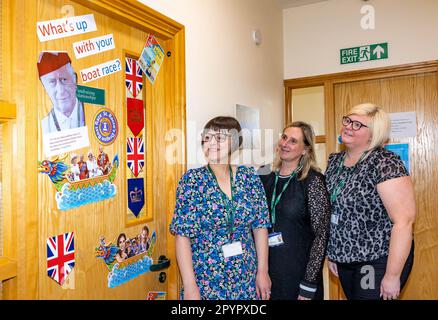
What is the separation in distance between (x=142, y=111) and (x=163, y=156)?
26 cm

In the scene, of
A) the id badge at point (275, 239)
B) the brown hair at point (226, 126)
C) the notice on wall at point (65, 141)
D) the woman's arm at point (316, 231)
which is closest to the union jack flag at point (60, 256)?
the notice on wall at point (65, 141)

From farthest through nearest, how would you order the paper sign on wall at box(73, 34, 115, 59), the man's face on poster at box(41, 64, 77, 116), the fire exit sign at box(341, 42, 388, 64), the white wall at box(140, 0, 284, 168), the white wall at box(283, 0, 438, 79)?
1. the fire exit sign at box(341, 42, 388, 64)
2. the white wall at box(283, 0, 438, 79)
3. the white wall at box(140, 0, 284, 168)
4. the paper sign on wall at box(73, 34, 115, 59)
5. the man's face on poster at box(41, 64, 77, 116)

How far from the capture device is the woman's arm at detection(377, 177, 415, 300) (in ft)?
5.65

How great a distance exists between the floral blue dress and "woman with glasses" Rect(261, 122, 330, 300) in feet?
0.90

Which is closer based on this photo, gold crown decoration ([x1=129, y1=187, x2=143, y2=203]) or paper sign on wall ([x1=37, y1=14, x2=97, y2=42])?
paper sign on wall ([x1=37, y1=14, x2=97, y2=42])

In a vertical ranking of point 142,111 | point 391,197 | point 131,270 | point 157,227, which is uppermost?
point 142,111

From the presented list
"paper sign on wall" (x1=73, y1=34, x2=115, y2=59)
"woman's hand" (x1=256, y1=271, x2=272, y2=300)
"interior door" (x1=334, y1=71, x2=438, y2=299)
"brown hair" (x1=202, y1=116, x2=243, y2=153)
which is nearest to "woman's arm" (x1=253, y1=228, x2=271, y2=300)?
"woman's hand" (x1=256, y1=271, x2=272, y2=300)

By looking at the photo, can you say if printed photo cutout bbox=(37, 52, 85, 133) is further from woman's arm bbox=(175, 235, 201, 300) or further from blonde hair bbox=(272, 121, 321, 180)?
blonde hair bbox=(272, 121, 321, 180)

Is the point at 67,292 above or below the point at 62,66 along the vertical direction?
below

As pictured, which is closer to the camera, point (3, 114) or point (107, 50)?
point (3, 114)

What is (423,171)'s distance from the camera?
2982 millimetres

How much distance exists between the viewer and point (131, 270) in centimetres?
169

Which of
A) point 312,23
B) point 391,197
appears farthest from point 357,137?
point 312,23
